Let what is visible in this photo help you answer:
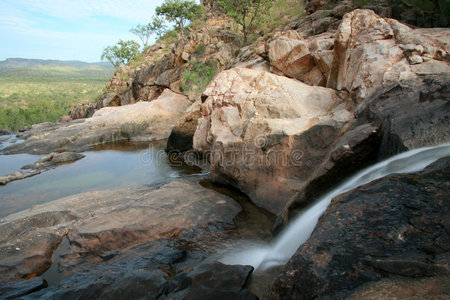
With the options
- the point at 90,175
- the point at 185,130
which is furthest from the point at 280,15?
the point at 90,175

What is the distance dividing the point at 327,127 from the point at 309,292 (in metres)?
4.83

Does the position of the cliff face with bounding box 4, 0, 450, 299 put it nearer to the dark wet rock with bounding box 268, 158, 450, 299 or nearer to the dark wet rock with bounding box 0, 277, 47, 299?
the dark wet rock with bounding box 268, 158, 450, 299

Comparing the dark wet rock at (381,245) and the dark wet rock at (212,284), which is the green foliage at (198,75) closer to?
the dark wet rock at (212,284)

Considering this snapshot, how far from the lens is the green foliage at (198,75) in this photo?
19.6m

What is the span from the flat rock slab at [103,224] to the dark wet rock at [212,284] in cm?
184

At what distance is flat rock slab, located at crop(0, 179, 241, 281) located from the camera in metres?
5.04

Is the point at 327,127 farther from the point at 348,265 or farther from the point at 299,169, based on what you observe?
the point at 348,265

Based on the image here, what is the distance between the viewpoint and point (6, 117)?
4012 cm

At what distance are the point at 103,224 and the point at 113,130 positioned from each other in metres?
13.0

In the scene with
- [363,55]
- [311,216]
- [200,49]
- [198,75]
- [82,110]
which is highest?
[200,49]

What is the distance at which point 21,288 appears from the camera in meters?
4.22

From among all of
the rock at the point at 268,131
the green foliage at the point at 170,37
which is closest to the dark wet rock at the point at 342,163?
the rock at the point at 268,131

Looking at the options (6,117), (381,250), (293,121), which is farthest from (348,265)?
(6,117)

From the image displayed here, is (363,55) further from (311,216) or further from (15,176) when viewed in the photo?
(15,176)
